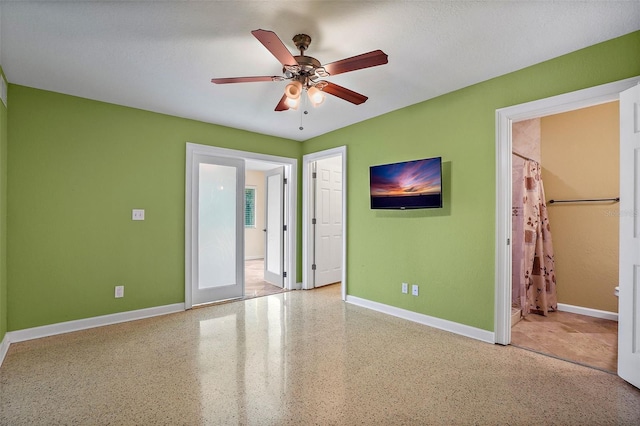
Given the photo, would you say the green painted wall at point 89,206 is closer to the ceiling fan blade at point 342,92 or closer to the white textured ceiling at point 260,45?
the white textured ceiling at point 260,45

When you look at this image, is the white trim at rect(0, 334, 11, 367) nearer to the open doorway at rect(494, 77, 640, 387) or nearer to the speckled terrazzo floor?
the speckled terrazzo floor

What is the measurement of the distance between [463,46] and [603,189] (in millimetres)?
2806

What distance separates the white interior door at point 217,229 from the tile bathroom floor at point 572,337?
3493 mm

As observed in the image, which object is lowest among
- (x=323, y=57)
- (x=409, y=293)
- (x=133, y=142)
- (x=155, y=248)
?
(x=409, y=293)

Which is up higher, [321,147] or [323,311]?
[321,147]

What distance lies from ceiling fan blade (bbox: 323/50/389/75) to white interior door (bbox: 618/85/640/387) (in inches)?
71.5

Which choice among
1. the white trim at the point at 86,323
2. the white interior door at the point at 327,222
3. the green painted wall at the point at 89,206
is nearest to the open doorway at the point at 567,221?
the white interior door at the point at 327,222

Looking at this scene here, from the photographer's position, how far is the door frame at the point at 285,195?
3.95m

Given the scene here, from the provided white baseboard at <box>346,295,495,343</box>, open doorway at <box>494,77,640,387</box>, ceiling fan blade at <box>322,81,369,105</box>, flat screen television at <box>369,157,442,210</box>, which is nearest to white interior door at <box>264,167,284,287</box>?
white baseboard at <box>346,295,495,343</box>

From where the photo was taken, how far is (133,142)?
11.8 feet

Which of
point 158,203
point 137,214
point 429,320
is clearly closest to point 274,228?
point 158,203

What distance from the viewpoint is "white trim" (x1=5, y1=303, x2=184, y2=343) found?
2.95 m

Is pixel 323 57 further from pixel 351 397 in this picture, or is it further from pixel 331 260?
pixel 331 260

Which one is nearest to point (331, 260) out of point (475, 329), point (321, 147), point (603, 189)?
point (321, 147)
